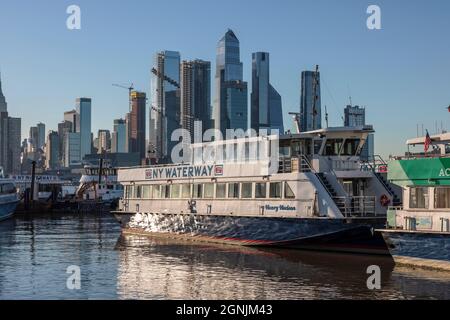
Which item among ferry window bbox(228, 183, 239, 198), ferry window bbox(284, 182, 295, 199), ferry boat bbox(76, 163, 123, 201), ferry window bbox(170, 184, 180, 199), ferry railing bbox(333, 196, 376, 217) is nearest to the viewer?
ferry railing bbox(333, 196, 376, 217)

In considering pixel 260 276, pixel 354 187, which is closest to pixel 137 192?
pixel 354 187

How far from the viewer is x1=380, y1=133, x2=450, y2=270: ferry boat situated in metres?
25.8

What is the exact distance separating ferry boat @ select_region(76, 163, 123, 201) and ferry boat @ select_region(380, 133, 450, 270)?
76.8 metres

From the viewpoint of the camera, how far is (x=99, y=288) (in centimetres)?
2364

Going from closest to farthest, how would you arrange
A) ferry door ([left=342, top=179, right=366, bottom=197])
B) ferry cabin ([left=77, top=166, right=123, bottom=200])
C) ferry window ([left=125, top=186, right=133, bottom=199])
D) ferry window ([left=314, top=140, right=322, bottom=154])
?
ferry door ([left=342, top=179, right=366, bottom=197])
ferry window ([left=314, top=140, right=322, bottom=154])
ferry window ([left=125, top=186, right=133, bottom=199])
ferry cabin ([left=77, top=166, right=123, bottom=200])

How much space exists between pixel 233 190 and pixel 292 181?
4568 mm

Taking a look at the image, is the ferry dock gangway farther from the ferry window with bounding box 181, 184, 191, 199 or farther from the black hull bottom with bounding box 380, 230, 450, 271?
the ferry window with bounding box 181, 184, 191, 199

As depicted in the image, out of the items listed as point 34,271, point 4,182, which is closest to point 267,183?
point 34,271

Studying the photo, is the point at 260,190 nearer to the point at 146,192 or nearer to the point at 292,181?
the point at 292,181

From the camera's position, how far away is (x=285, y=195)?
3312 cm

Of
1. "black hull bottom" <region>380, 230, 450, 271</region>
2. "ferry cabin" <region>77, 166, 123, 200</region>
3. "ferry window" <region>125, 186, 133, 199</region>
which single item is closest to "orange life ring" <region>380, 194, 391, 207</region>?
"black hull bottom" <region>380, 230, 450, 271</region>

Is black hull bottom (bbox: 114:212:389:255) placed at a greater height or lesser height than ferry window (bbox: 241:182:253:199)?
lesser
